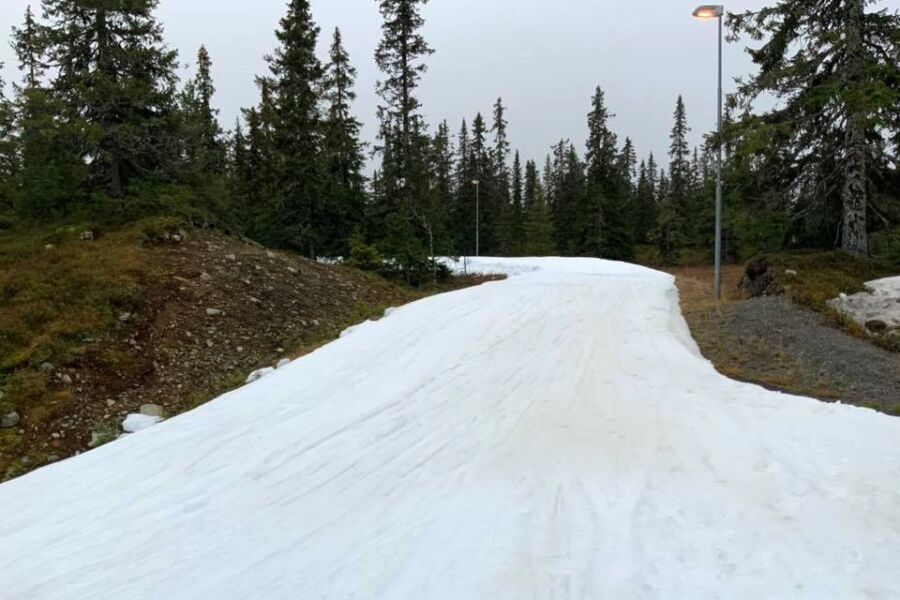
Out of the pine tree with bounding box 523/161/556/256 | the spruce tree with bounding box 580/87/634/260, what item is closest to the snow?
the spruce tree with bounding box 580/87/634/260

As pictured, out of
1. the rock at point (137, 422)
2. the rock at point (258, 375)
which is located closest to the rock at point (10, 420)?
the rock at point (137, 422)

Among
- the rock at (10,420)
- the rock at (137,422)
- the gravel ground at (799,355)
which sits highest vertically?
the gravel ground at (799,355)

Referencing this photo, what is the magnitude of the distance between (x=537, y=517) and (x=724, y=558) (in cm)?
122

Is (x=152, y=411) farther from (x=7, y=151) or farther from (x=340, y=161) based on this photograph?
(x=340, y=161)

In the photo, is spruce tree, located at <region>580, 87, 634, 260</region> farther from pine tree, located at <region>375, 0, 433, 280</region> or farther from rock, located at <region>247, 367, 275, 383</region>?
rock, located at <region>247, 367, 275, 383</region>

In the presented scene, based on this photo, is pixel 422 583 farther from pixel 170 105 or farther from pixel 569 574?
pixel 170 105

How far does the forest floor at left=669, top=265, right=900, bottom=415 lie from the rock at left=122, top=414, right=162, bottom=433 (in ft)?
26.3

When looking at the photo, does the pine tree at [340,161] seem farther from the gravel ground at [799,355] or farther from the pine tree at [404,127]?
the gravel ground at [799,355]

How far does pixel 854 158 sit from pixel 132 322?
16890 millimetres

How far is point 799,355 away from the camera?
25.5 feet

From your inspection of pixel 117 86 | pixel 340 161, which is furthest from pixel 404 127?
pixel 117 86

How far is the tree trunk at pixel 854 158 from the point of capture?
1296cm

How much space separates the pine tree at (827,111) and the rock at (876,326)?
4.79m

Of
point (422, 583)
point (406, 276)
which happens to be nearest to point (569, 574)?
point (422, 583)
